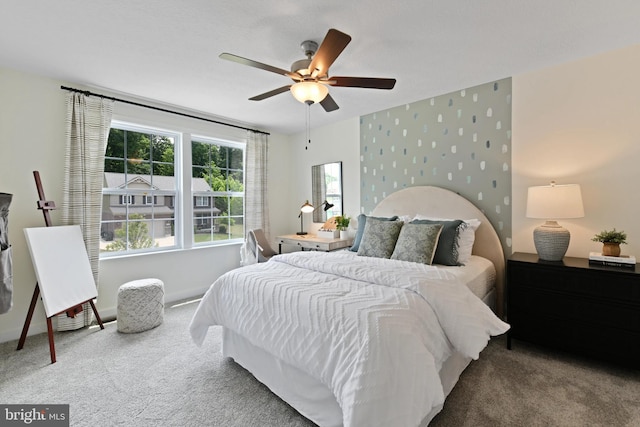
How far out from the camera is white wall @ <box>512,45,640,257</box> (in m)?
2.33

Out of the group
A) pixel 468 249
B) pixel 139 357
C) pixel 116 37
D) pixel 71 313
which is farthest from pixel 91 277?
pixel 468 249

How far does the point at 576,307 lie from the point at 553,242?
20.1 inches

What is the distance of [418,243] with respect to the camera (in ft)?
8.52

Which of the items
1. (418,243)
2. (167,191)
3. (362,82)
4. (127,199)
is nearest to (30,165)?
(127,199)

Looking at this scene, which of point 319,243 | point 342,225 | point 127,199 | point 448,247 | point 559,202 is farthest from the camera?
point 342,225

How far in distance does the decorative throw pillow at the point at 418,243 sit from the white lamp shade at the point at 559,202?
→ 0.80m

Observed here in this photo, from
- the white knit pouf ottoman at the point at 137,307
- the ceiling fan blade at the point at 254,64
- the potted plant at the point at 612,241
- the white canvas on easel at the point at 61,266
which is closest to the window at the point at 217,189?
the white knit pouf ottoman at the point at 137,307

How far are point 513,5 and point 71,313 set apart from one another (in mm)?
4231

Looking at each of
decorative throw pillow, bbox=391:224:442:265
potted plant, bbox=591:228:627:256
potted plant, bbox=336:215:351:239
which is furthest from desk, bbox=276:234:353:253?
potted plant, bbox=591:228:627:256

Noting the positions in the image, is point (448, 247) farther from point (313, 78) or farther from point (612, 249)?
point (313, 78)

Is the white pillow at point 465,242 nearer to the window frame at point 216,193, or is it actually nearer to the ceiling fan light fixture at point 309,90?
the ceiling fan light fixture at point 309,90

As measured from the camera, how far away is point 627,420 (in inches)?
64.6

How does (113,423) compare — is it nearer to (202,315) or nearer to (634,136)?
Result: (202,315)

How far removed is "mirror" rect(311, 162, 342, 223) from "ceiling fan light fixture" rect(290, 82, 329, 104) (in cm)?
220
